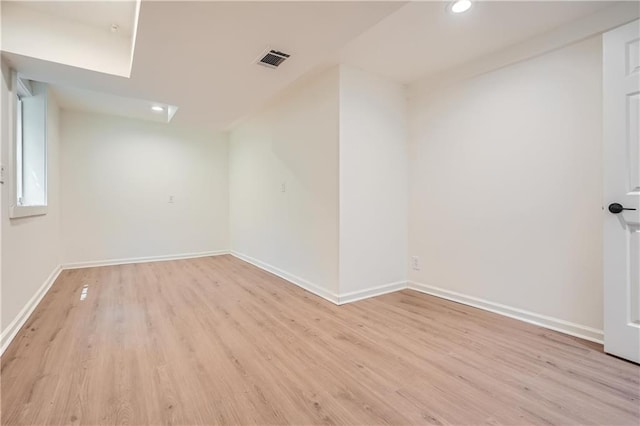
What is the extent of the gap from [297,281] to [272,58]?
2.39m

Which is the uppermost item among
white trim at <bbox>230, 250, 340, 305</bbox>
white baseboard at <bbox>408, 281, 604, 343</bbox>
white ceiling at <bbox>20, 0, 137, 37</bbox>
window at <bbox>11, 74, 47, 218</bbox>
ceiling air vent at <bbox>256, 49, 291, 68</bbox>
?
white ceiling at <bbox>20, 0, 137, 37</bbox>

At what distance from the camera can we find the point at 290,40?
2.09 meters

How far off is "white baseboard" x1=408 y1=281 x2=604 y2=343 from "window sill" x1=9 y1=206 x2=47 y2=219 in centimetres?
378

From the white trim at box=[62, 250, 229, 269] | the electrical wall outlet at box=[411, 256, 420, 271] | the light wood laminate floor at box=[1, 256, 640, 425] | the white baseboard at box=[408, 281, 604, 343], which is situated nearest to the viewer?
the light wood laminate floor at box=[1, 256, 640, 425]

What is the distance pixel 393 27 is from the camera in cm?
223

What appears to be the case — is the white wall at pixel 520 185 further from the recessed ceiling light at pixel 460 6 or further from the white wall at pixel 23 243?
the white wall at pixel 23 243

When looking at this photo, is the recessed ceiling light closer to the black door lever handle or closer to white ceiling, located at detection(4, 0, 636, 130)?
white ceiling, located at detection(4, 0, 636, 130)

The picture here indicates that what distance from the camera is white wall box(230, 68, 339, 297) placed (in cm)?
297

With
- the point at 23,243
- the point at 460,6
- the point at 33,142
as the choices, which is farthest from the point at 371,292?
the point at 33,142

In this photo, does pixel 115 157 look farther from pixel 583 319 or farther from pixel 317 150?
pixel 583 319

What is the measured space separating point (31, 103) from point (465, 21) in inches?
178

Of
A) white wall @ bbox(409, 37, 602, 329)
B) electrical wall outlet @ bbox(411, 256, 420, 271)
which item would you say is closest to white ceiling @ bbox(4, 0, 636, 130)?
white wall @ bbox(409, 37, 602, 329)

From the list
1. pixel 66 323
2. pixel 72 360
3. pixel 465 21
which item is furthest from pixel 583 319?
pixel 66 323

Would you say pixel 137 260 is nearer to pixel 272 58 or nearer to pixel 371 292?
pixel 371 292
